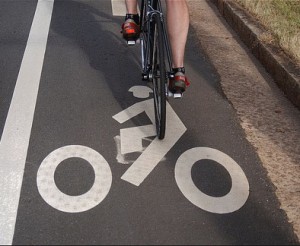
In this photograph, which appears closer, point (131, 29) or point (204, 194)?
point (204, 194)

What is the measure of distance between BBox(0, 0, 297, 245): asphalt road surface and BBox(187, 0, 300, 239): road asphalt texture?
0.10 m

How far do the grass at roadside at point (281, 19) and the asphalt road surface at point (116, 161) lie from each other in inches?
33.9

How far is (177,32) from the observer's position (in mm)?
3150

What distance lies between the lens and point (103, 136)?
329 centimetres

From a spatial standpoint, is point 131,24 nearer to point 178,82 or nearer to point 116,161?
point 178,82

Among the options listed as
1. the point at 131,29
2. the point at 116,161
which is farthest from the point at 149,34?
the point at 116,161

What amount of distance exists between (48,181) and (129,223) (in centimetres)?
65

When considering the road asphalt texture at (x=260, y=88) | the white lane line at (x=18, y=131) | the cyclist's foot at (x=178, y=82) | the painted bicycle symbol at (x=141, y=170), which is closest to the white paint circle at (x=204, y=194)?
the painted bicycle symbol at (x=141, y=170)

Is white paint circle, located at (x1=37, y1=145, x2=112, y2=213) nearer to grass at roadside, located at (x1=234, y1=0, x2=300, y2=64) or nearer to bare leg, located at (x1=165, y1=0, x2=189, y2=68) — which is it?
bare leg, located at (x1=165, y1=0, x2=189, y2=68)

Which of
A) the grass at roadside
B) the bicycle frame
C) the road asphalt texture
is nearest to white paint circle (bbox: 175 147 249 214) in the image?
the road asphalt texture

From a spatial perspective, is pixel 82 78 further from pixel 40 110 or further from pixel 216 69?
pixel 216 69

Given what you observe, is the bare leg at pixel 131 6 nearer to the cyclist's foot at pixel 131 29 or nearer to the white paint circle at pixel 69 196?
the cyclist's foot at pixel 131 29

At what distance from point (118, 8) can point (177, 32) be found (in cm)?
315

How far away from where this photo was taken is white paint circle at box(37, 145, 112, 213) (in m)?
2.63
